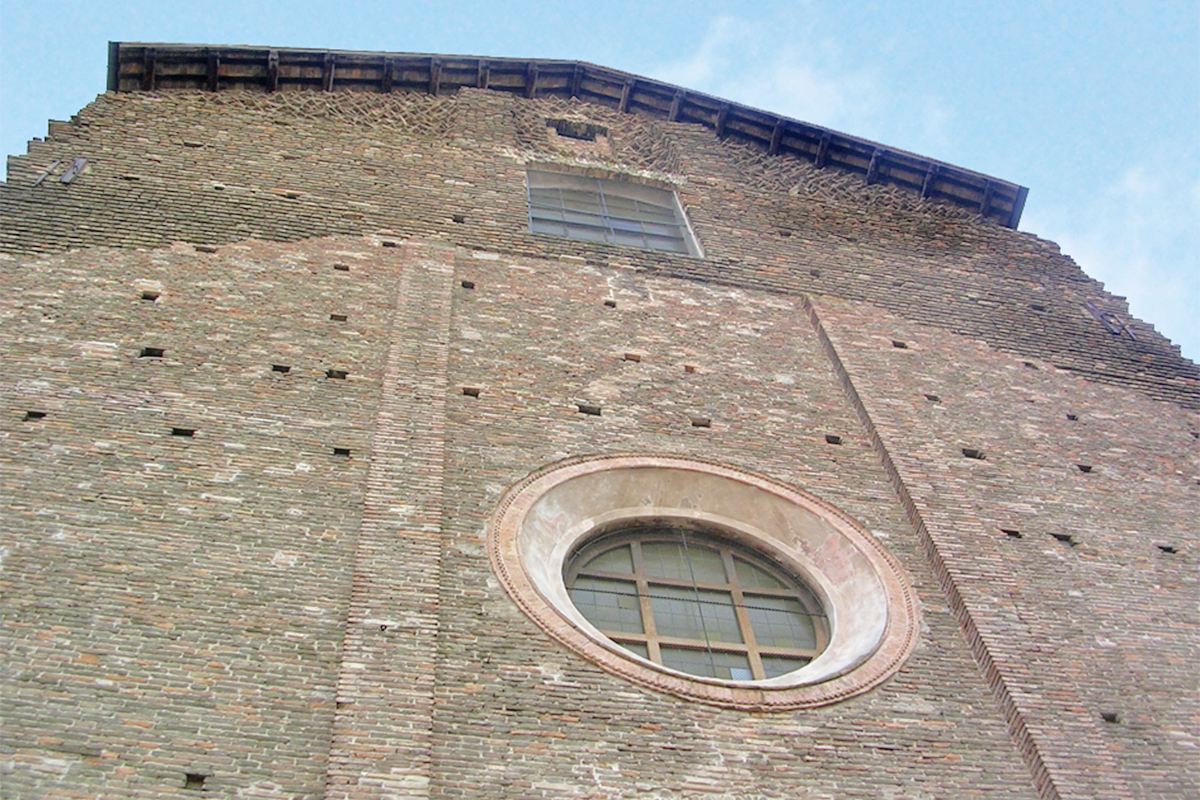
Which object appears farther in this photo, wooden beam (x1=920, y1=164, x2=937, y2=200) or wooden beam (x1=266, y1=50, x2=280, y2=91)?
wooden beam (x1=920, y1=164, x2=937, y2=200)

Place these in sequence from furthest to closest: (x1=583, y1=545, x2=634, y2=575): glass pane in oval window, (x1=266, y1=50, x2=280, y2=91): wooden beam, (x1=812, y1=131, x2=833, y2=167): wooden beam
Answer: (x1=812, y1=131, x2=833, y2=167): wooden beam
(x1=266, y1=50, x2=280, y2=91): wooden beam
(x1=583, y1=545, x2=634, y2=575): glass pane in oval window

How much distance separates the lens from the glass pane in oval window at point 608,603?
8516 millimetres

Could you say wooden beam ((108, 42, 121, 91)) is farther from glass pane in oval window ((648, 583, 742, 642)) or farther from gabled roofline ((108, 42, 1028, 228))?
glass pane in oval window ((648, 583, 742, 642))

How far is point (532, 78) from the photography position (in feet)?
57.3

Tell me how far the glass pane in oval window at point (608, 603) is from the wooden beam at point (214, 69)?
9.86 meters

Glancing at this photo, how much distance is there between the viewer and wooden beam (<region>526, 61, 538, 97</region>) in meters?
17.5

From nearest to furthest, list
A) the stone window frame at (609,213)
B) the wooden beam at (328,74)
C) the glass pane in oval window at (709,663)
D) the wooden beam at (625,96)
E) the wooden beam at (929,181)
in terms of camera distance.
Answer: the glass pane in oval window at (709,663)
the stone window frame at (609,213)
the wooden beam at (328,74)
the wooden beam at (929,181)
the wooden beam at (625,96)

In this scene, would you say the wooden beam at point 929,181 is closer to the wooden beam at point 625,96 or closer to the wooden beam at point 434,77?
the wooden beam at point 625,96

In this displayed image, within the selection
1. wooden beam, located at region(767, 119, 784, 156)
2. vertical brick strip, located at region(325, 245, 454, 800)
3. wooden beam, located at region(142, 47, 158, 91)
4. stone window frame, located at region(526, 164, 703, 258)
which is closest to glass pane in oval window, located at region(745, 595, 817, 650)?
vertical brick strip, located at region(325, 245, 454, 800)

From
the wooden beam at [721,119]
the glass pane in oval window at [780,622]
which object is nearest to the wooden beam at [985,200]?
the wooden beam at [721,119]

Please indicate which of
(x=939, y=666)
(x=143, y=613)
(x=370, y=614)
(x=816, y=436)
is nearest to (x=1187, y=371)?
(x=816, y=436)

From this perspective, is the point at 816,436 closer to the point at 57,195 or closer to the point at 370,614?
the point at 370,614

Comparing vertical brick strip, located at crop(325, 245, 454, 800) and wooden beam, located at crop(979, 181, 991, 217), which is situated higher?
wooden beam, located at crop(979, 181, 991, 217)

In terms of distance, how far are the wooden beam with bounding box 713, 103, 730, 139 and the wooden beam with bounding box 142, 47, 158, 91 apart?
749 cm
